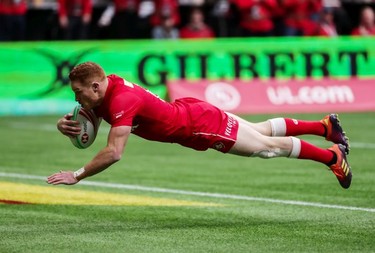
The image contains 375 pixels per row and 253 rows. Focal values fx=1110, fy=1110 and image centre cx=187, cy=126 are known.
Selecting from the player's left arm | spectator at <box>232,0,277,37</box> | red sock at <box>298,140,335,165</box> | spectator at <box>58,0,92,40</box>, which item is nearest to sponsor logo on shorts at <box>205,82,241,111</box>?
spectator at <box>232,0,277,37</box>

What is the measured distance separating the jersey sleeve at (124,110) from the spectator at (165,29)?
1565cm

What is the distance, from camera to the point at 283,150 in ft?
36.1

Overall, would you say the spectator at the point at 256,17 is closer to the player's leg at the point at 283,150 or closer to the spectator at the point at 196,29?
the spectator at the point at 196,29

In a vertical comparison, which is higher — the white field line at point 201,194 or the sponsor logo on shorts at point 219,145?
the sponsor logo on shorts at point 219,145

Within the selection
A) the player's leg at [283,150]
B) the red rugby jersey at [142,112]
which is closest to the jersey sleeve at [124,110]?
the red rugby jersey at [142,112]

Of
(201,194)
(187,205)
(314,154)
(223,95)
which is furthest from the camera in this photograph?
(223,95)

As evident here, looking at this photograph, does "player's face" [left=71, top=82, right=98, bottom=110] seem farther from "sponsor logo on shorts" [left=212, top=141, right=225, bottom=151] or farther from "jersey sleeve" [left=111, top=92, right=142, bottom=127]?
"sponsor logo on shorts" [left=212, top=141, right=225, bottom=151]

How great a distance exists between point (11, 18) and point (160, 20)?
135 inches

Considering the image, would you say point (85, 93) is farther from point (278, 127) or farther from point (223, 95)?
point (223, 95)

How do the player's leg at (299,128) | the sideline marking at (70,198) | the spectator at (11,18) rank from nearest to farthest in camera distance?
the player's leg at (299,128), the sideline marking at (70,198), the spectator at (11,18)

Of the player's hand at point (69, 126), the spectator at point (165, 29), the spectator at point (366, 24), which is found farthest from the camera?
the spectator at point (366, 24)

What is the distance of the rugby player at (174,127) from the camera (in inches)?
383

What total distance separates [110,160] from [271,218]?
198 cm

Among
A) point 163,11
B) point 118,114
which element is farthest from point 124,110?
point 163,11
